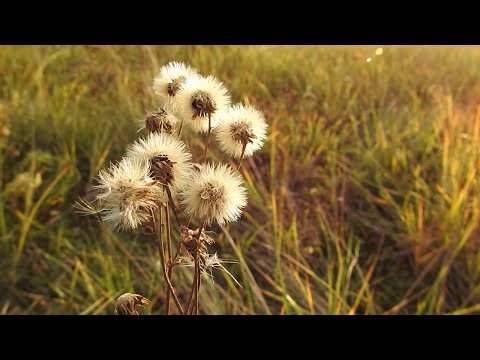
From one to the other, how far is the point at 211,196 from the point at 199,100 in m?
0.11

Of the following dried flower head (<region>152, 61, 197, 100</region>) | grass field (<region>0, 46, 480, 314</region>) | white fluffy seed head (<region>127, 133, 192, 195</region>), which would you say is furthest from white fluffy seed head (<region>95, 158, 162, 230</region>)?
grass field (<region>0, 46, 480, 314</region>)

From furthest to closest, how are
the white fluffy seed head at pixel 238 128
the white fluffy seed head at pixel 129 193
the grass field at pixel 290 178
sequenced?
the grass field at pixel 290 178 < the white fluffy seed head at pixel 238 128 < the white fluffy seed head at pixel 129 193

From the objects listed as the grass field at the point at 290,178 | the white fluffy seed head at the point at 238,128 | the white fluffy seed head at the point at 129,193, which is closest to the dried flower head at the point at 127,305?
the white fluffy seed head at the point at 129,193

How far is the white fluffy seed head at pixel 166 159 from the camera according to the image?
543 millimetres

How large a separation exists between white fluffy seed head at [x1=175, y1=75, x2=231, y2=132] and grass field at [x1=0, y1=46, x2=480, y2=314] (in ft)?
1.78

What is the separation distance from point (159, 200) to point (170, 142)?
0.06 meters

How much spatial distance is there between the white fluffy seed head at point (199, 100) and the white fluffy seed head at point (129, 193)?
100 mm

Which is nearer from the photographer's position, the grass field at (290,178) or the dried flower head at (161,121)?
the dried flower head at (161,121)

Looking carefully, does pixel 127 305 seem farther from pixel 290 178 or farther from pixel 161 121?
pixel 290 178

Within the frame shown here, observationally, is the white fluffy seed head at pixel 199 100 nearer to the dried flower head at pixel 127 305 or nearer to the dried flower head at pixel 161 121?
the dried flower head at pixel 161 121

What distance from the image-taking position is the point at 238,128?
0.64 meters

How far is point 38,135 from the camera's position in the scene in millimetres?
1410

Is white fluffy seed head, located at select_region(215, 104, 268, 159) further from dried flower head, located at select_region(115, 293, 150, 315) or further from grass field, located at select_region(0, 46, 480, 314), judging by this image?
grass field, located at select_region(0, 46, 480, 314)

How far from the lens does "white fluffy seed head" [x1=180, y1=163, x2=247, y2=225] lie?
555 mm
